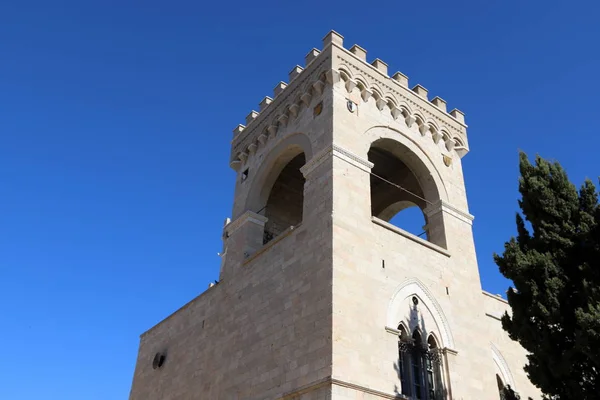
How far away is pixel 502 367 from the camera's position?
13.8 meters

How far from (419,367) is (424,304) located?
1513 mm

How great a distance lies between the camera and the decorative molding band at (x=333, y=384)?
9.50 meters

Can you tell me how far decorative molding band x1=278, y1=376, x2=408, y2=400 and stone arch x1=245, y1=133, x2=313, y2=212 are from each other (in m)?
6.53

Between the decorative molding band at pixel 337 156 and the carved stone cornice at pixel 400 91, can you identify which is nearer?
the decorative molding band at pixel 337 156

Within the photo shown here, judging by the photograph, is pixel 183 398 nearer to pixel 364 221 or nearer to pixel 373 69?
pixel 364 221

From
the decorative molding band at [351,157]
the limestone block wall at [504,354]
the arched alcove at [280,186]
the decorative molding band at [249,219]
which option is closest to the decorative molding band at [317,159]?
the decorative molding band at [351,157]

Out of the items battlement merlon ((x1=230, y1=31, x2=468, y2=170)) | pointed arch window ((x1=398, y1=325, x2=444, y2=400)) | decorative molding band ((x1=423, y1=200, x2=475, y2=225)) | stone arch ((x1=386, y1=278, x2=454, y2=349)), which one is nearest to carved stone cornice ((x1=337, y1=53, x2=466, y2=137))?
battlement merlon ((x1=230, y1=31, x2=468, y2=170))

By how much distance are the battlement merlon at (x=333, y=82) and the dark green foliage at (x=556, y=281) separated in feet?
19.2

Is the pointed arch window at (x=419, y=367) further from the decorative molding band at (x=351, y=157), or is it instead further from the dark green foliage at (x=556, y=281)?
the decorative molding band at (x=351, y=157)

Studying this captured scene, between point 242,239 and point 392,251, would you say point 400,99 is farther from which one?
point 242,239

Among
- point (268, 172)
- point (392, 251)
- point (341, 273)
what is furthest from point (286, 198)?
point (341, 273)

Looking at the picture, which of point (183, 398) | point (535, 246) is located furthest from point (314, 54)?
point (183, 398)

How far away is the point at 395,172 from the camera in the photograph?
17.8 m

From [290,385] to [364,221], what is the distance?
3.96 m
